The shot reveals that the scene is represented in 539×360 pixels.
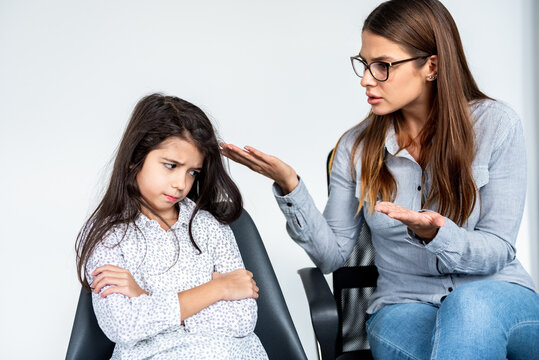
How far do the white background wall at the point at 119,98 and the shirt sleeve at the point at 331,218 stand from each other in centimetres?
85

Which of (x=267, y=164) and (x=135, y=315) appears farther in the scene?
(x=267, y=164)

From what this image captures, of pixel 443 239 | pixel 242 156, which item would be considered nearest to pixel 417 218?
pixel 443 239

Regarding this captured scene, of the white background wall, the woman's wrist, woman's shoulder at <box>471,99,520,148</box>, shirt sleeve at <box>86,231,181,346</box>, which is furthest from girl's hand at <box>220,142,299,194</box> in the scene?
the white background wall

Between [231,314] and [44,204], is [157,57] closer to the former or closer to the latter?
[44,204]

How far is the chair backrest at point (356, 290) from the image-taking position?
73.8 inches

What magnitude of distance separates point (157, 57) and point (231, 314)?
4.52 feet

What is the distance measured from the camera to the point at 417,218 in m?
1.49

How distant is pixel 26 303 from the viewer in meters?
2.68

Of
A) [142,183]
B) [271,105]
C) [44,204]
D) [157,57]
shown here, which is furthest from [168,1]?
[142,183]

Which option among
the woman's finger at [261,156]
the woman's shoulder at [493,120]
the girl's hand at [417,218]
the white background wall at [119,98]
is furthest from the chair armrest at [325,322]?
the white background wall at [119,98]

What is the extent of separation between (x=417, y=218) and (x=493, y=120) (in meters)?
0.43

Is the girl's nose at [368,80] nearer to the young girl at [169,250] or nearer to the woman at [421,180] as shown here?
the woman at [421,180]

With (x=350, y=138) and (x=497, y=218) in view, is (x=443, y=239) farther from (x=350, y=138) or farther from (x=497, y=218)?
(x=350, y=138)

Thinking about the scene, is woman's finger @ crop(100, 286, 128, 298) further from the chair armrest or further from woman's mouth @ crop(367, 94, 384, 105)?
woman's mouth @ crop(367, 94, 384, 105)
